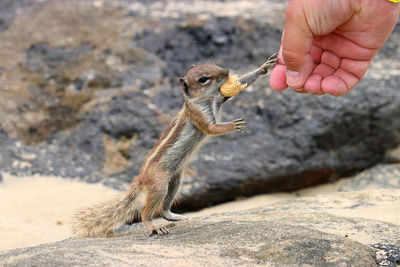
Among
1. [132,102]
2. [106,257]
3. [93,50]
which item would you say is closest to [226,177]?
[132,102]

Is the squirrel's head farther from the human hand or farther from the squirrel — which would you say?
the human hand

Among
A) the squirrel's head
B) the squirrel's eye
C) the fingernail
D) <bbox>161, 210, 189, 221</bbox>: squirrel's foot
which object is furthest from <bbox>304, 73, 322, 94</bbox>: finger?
<bbox>161, 210, 189, 221</bbox>: squirrel's foot

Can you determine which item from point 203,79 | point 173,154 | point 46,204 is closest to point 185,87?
point 203,79

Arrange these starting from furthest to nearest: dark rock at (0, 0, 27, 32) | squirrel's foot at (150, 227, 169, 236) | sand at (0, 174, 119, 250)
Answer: dark rock at (0, 0, 27, 32) < sand at (0, 174, 119, 250) < squirrel's foot at (150, 227, 169, 236)

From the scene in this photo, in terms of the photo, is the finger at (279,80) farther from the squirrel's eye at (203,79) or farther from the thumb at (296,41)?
the squirrel's eye at (203,79)

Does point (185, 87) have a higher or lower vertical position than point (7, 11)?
lower

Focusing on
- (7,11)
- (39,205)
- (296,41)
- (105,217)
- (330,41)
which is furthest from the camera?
(7,11)

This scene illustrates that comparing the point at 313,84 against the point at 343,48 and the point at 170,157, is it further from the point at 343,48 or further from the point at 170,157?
the point at 170,157
